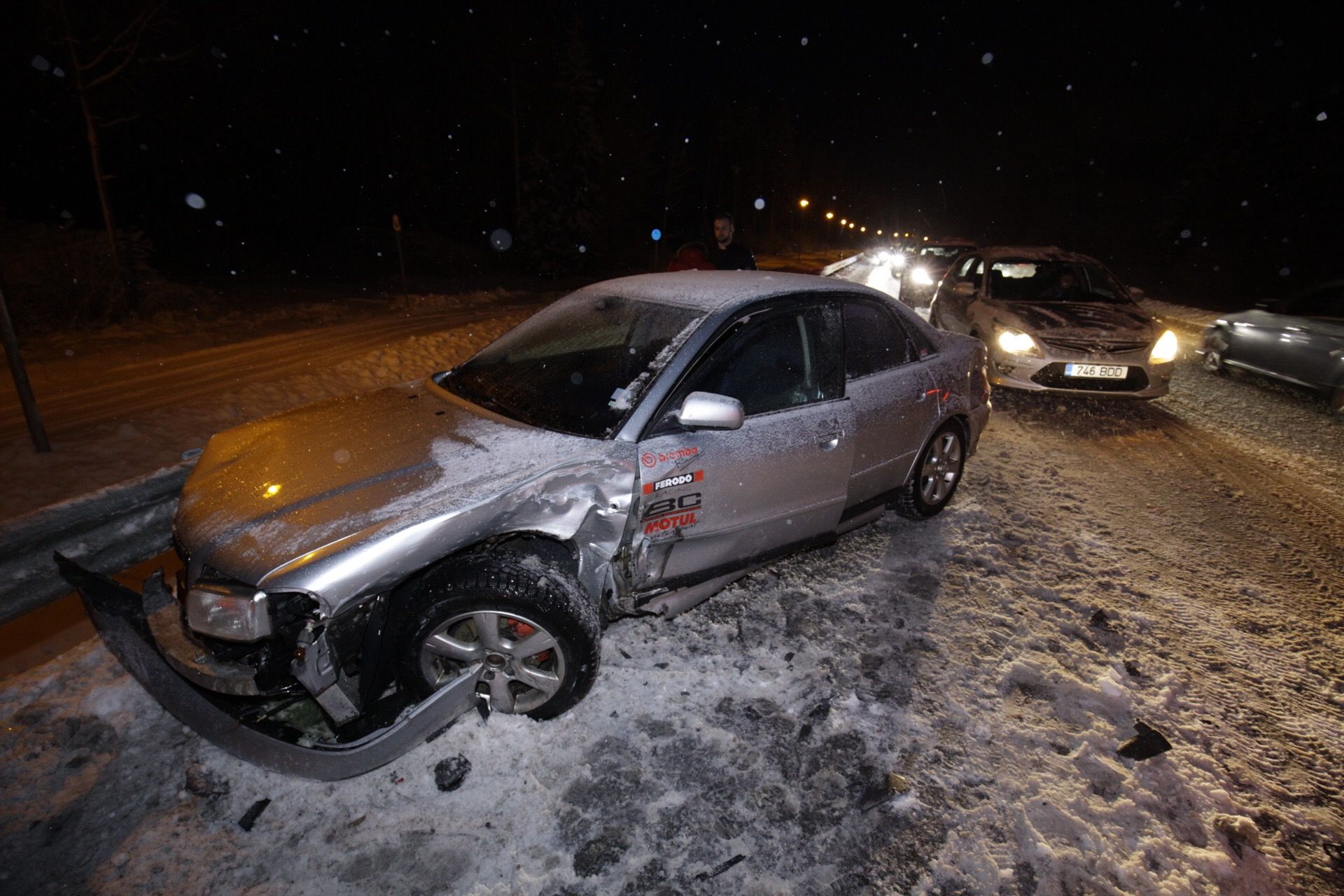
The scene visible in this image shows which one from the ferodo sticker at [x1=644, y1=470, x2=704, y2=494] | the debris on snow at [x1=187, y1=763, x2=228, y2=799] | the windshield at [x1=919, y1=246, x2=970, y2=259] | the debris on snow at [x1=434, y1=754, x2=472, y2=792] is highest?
the windshield at [x1=919, y1=246, x2=970, y2=259]

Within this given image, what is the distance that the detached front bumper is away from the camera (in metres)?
2.07

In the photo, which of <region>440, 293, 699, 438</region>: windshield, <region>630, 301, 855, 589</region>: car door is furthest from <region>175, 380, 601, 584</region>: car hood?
<region>630, 301, 855, 589</region>: car door

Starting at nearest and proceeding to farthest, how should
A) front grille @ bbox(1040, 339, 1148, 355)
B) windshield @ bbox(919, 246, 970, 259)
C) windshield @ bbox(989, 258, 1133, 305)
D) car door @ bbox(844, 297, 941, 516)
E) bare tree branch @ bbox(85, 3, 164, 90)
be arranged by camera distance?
car door @ bbox(844, 297, 941, 516) → front grille @ bbox(1040, 339, 1148, 355) → windshield @ bbox(989, 258, 1133, 305) → bare tree branch @ bbox(85, 3, 164, 90) → windshield @ bbox(919, 246, 970, 259)

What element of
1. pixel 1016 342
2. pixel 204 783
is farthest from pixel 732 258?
pixel 204 783

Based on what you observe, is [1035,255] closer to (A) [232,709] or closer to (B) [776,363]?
(B) [776,363]

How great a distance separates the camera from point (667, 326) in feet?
10.1

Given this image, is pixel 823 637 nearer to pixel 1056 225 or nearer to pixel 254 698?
pixel 254 698

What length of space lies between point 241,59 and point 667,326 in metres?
29.3

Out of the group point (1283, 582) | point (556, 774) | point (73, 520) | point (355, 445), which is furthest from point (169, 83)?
point (1283, 582)

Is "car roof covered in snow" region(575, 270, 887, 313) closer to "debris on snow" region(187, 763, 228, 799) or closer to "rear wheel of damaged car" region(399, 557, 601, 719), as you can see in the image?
"rear wheel of damaged car" region(399, 557, 601, 719)

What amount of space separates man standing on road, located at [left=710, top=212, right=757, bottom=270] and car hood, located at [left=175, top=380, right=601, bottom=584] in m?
4.14

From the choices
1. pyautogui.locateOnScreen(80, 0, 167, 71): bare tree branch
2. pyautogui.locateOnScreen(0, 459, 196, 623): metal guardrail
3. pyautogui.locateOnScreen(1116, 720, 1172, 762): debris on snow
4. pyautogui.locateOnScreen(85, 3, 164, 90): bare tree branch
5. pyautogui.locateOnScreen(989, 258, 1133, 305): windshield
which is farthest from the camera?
pyautogui.locateOnScreen(85, 3, 164, 90): bare tree branch

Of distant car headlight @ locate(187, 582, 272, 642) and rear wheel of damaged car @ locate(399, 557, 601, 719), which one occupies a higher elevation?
distant car headlight @ locate(187, 582, 272, 642)

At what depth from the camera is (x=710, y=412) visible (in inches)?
101
